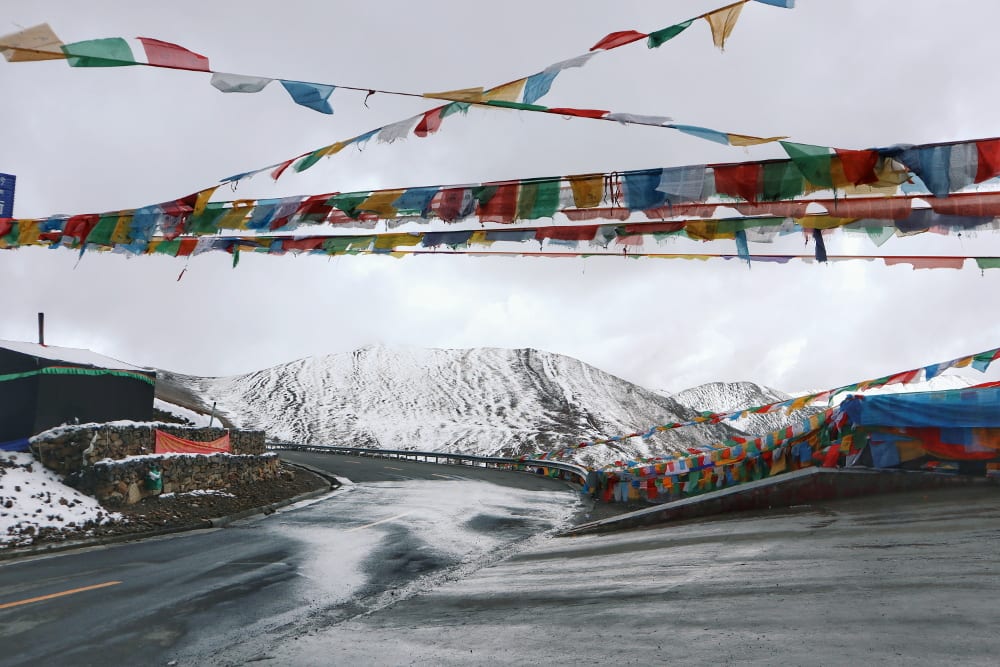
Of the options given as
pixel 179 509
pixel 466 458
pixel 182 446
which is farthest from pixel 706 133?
pixel 466 458

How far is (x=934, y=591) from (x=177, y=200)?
10.3 m

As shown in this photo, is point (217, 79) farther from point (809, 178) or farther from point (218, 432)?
point (218, 432)

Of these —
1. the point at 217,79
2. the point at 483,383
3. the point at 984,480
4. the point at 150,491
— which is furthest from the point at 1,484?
the point at 483,383

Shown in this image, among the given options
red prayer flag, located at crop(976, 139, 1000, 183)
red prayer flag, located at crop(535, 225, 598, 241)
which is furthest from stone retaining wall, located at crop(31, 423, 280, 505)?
red prayer flag, located at crop(976, 139, 1000, 183)

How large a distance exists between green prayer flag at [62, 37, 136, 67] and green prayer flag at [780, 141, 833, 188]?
6422mm

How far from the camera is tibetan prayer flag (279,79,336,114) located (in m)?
6.66

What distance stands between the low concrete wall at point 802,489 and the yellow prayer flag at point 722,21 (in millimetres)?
8397

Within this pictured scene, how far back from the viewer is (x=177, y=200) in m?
9.68

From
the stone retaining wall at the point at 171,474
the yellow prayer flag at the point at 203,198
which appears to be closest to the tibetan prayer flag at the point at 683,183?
the yellow prayer flag at the point at 203,198

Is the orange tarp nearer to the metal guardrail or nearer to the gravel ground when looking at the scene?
the gravel ground

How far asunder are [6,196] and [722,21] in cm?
1388

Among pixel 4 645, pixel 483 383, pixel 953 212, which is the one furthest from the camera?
pixel 483 383

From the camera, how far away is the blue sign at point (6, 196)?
13.0 m

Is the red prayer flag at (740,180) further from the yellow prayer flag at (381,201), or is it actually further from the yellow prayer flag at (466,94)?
the yellow prayer flag at (381,201)
